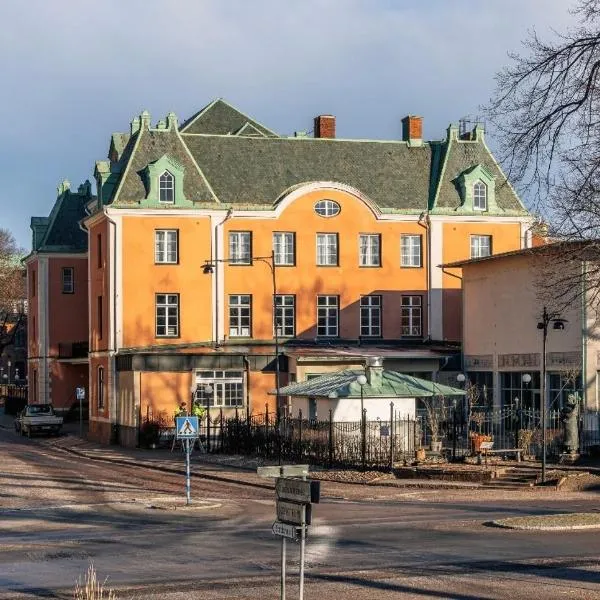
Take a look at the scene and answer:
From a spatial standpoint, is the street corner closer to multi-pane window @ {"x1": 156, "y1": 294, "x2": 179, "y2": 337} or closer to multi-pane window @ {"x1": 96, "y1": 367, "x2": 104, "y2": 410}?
multi-pane window @ {"x1": 156, "y1": 294, "x2": 179, "y2": 337}

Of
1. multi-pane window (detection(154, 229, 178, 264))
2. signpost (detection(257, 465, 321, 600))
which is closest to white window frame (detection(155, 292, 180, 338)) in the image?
multi-pane window (detection(154, 229, 178, 264))

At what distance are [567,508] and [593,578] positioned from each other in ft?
36.7

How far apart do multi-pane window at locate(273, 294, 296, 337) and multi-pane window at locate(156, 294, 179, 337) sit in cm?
472

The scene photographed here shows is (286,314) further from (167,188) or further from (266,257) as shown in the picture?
(167,188)

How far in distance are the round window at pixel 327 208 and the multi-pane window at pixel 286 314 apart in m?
4.07

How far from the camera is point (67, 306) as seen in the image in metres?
76.6

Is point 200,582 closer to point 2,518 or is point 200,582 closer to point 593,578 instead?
point 593,578

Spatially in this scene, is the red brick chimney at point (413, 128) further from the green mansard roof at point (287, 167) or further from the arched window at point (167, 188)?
the arched window at point (167, 188)

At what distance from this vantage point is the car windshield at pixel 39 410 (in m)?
66.1

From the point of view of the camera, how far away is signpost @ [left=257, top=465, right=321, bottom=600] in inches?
558

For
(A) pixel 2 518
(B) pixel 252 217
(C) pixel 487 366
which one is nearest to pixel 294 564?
(A) pixel 2 518

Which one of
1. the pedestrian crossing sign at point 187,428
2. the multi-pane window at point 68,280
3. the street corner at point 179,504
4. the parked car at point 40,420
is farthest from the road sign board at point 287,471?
the multi-pane window at point 68,280


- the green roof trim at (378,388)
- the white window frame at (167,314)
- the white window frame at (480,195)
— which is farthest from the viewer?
the white window frame at (480,195)

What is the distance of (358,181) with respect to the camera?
6425cm
